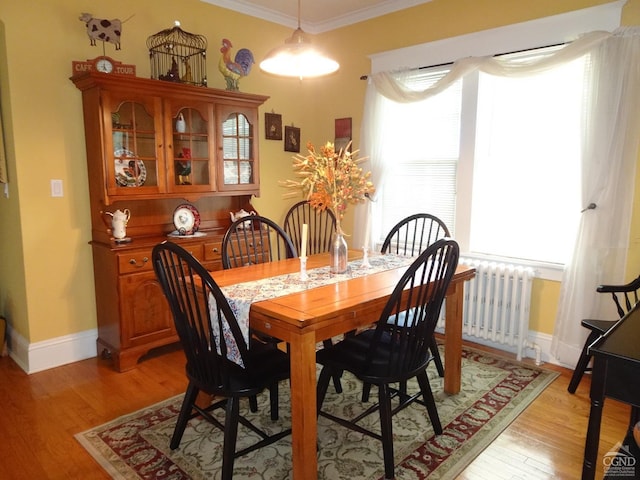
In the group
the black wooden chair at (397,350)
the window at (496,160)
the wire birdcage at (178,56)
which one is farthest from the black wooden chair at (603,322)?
the wire birdcage at (178,56)

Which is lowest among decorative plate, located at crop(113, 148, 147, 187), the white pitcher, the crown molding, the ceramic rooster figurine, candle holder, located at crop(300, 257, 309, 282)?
candle holder, located at crop(300, 257, 309, 282)

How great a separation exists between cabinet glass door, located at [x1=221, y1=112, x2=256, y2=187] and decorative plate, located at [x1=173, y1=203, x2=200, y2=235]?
0.33 m

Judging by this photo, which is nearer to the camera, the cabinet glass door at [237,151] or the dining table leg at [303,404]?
the dining table leg at [303,404]

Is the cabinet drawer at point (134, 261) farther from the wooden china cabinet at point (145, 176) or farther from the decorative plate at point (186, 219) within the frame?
the decorative plate at point (186, 219)

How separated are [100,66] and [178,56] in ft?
2.24

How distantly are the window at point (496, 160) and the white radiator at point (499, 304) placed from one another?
0.18 metres

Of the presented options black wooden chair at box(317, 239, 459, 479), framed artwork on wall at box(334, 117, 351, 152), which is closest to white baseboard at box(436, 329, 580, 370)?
black wooden chair at box(317, 239, 459, 479)

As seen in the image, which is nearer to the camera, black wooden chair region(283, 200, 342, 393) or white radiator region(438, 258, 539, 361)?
black wooden chair region(283, 200, 342, 393)

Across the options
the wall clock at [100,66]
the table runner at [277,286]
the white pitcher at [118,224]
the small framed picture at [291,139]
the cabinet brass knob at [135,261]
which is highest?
the wall clock at [100,66]

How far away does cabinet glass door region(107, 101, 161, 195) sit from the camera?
293cm

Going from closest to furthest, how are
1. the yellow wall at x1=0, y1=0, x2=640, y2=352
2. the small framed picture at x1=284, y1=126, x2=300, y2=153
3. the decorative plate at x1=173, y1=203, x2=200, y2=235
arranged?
the yellow wall at x1=0, y1=0, x2=640, y2=352
the decorative plate at x1=173, y1=203, x2=200, y2=235
the small framed picture at x1=284, y1=126, x2=300, y2=153

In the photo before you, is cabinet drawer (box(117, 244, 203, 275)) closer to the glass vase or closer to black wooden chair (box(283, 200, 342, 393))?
black wooden chair (box(283, 200, 342, 393))

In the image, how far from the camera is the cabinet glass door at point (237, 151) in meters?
3.48

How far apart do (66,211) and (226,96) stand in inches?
53.8
